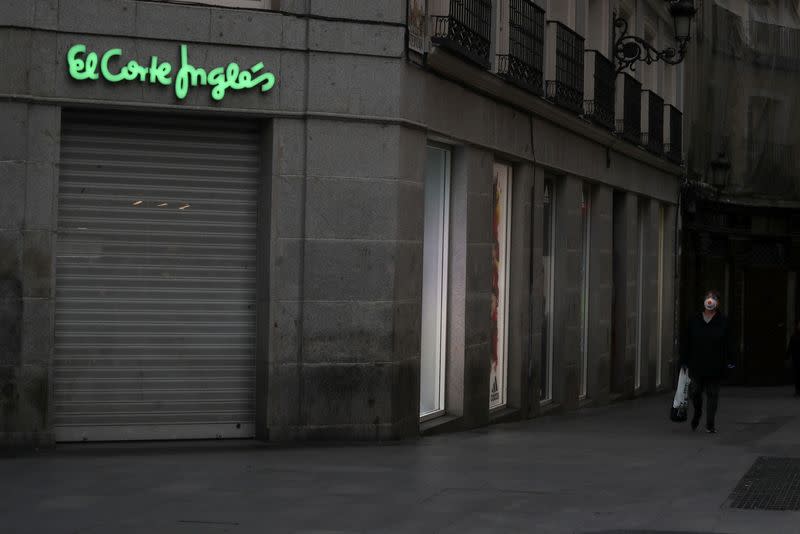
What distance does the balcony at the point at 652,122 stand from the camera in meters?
25.9

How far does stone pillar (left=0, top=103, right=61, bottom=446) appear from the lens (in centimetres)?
1277

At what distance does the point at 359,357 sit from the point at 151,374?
1965 mm

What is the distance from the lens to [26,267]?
12.9 m

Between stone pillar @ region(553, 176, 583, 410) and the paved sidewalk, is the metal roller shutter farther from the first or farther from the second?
stone pillar @ region(553, 176, 583, 410)

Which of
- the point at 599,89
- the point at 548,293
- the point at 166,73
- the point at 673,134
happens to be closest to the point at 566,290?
the point at 548,293

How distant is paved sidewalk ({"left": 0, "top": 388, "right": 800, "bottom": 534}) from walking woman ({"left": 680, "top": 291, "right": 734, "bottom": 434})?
1366mm

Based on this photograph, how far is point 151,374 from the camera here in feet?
44.6

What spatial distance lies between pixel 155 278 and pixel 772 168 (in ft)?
83.8

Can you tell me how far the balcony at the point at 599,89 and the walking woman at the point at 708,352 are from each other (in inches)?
207

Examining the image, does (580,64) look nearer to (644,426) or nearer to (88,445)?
(644,426)

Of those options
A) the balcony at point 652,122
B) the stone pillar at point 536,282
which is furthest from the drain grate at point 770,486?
the balcony at point 652,122

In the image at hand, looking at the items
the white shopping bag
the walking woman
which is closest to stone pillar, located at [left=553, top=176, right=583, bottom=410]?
the white shopping bag

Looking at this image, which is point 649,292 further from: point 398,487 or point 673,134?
point 398,487

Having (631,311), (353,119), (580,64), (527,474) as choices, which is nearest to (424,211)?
(353,119)
